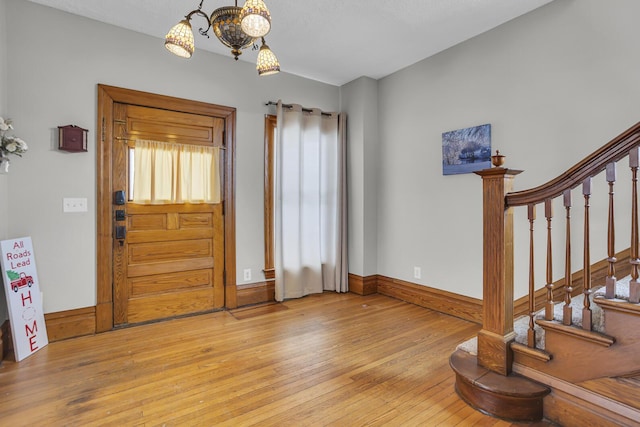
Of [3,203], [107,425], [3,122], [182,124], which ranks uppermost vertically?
[182,124]

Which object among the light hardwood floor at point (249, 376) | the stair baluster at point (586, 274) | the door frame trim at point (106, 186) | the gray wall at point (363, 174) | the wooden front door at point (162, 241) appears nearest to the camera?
the stair baluster at point (586, 274)

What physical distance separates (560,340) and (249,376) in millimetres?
1871

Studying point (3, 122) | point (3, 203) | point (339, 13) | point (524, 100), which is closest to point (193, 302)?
point (3, 203)

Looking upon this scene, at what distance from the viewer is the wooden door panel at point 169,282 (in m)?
3.23

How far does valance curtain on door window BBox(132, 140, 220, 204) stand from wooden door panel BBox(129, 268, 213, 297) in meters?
0.75

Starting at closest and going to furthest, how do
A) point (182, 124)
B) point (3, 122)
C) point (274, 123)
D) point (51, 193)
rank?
point (3, 122)
point (51, 193)
point (182, 124)
point (274, 123)

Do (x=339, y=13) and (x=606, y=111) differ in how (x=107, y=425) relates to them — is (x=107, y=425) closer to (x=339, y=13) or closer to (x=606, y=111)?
(x=339, y=13)

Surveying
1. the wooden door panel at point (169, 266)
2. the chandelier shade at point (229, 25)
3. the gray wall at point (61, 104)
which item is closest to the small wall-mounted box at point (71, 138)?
the gray wall at point (61, 104)

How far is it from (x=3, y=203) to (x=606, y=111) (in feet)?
15.0

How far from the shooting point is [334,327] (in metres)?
3.14

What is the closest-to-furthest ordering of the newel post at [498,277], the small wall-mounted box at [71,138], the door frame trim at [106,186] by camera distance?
the newel post at [498,277] < the small wall-mounted box at [71,138] < the door frame trim at [106,186]

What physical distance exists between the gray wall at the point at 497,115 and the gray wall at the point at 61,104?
7.79ft

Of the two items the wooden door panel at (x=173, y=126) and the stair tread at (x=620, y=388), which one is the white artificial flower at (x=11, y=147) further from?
the stair tread at (x=620, y=388)

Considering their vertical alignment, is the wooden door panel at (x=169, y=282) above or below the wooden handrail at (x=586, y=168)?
below
